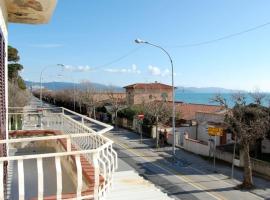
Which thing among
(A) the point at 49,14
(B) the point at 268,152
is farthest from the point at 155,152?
(A) the point at 49,14

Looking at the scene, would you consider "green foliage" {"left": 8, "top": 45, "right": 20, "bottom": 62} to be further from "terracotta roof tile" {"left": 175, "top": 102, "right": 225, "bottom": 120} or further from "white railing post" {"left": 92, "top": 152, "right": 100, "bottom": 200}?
"white railing post" {"left": 92, "top": 152, "right": 100, "bottom": 200}

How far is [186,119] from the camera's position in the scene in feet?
153

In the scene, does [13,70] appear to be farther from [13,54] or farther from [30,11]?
[30,11]

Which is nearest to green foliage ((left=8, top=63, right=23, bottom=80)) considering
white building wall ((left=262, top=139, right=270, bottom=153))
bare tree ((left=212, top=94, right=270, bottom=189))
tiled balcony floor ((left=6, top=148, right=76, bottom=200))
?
white building wall ((left=262, top=139, right=270, bottom=153))

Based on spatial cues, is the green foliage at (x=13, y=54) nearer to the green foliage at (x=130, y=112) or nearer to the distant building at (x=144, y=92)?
the green foliage at (x=130, y=112)

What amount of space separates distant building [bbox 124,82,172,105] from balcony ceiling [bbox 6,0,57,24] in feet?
193

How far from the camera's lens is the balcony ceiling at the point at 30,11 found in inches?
320

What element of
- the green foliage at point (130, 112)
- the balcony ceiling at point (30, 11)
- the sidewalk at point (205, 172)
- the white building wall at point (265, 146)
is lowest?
the sidewalk at point (205, 172)

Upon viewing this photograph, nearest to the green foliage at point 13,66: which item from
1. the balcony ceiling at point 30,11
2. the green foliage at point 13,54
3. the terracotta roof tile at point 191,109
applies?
the green foliage at point 13,54

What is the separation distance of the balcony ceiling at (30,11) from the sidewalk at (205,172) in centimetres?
1556

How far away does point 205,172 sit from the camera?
27141 mm

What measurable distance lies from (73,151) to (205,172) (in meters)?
23.8

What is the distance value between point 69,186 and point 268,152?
2676 centimetres

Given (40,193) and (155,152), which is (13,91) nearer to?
(155,152)
